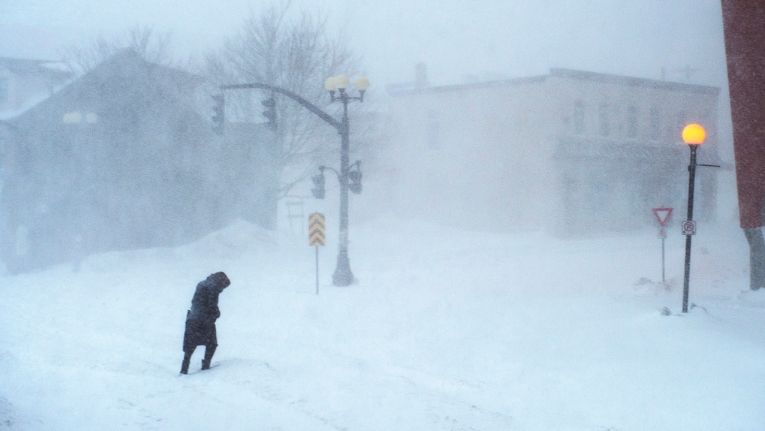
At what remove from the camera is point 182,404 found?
761 centimetres

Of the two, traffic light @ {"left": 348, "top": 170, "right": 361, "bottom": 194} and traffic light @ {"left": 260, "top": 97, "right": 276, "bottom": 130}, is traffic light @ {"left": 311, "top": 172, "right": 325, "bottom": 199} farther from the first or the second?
traffic light @ {"left": 260, "top": 97, "right": 276, "bottom": 130}

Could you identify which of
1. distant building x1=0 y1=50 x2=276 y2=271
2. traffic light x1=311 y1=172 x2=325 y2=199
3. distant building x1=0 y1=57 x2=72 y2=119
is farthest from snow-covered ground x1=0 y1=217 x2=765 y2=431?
distant building x1=0 y1=57 x2=72 y2=119

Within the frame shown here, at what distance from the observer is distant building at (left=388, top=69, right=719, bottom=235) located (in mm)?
29953

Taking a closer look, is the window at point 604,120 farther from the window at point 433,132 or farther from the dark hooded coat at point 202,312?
the dark hooded coat at point 202,312

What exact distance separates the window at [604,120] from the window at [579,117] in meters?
1.11

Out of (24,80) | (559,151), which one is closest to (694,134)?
(559,151)

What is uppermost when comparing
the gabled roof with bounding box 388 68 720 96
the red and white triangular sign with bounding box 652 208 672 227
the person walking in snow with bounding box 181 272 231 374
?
the gabled roof with bounding box 388 68 720 96

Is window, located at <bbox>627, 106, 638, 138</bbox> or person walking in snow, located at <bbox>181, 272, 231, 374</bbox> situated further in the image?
window, located at <bbox>627, 106, 638, 138</bbox>

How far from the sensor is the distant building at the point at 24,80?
2819 cm

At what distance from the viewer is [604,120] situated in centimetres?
3130

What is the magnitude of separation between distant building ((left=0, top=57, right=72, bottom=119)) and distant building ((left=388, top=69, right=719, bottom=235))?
18016 millimetres


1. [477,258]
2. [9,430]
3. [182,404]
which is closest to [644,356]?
[182,404]

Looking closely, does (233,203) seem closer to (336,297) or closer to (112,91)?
(112,91)

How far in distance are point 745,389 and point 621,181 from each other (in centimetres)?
2539
